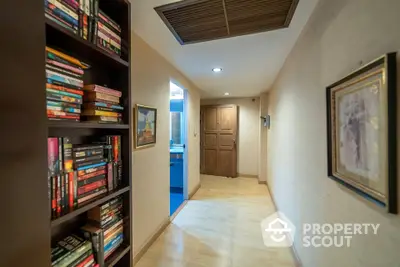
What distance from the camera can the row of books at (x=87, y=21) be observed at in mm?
883

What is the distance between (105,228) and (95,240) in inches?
3.1

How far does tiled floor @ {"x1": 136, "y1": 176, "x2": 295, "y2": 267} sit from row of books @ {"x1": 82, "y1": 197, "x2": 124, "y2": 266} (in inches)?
39.1

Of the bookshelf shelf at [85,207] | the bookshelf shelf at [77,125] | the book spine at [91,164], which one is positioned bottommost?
the bookshelf shelf at [85,207]

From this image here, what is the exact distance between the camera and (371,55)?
88 cm

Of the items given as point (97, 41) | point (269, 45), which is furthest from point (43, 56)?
point (269, 45)

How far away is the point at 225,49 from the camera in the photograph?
233 cm

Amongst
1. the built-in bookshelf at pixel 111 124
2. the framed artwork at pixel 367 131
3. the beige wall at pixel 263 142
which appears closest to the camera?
the framed artwork at pixel 367 131

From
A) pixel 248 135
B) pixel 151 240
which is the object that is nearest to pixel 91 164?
pixel 151 240

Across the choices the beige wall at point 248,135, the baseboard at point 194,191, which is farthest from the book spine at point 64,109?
the beige wall at point 248,135

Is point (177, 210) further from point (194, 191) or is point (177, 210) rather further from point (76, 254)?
point (76, 254)

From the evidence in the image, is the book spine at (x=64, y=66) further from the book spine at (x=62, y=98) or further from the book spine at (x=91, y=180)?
the book spine at (x=91, y=180)

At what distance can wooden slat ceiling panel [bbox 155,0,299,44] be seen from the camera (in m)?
1.51

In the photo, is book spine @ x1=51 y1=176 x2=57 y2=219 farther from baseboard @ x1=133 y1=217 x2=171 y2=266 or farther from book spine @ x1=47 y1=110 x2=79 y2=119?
baseboard @ x1=133 y1=217 x2=171 y2=266

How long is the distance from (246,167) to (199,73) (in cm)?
353
